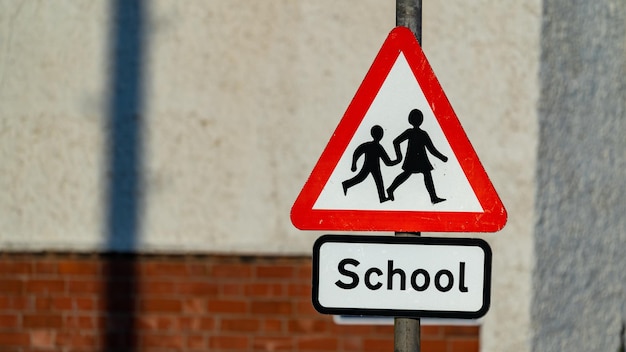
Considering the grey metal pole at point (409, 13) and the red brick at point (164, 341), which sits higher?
the grey metal pole at point (409, 13)

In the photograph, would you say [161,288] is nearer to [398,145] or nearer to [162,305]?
[162,305]

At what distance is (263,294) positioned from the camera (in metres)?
5.14

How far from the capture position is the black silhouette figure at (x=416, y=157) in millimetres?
3129

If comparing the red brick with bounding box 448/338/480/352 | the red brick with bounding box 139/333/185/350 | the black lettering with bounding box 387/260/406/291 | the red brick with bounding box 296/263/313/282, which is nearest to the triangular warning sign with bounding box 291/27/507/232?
the black lettering with bounding box 387/260/406/291

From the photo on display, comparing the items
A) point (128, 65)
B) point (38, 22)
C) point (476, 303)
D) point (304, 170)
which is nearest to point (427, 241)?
point (476, 303)

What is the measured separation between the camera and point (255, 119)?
5.17 m

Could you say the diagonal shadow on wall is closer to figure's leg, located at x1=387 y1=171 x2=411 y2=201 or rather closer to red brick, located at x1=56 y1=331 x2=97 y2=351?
red brick, located at x1=56 y1=331 x2=97 y2=351

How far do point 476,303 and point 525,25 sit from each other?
2.42 m

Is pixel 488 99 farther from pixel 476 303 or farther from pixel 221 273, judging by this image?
pixel 476 303

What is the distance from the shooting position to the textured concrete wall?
5.27 meters

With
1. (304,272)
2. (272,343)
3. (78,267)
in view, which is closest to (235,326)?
(272,343)

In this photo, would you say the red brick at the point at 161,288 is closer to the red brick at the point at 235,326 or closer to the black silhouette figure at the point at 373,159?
the red brick at the point at 235,326

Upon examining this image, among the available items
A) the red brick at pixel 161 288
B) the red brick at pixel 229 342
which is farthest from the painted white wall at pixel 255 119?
the red brick at pixel 229 342

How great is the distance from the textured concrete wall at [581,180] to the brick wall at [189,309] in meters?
0.57
